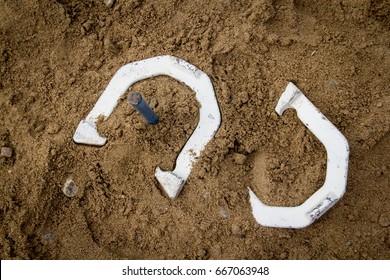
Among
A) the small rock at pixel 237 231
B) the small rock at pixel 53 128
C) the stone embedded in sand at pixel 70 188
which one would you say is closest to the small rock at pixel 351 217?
the small rock at pixel 237 231

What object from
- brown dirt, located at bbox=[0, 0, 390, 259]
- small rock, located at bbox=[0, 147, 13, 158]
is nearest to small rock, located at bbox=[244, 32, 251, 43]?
brown dirt, located at bbox=[0, 0, 390, 259]

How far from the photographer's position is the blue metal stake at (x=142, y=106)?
5.55 ft

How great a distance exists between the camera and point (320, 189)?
1941 millimetres

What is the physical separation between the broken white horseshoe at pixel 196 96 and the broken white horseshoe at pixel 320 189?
0.38m

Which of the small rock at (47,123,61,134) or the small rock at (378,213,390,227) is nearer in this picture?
the small rock at (378,213,390,227)

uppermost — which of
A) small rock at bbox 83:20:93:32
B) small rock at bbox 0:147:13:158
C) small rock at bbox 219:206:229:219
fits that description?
small rock at bbox 83:20:93:32

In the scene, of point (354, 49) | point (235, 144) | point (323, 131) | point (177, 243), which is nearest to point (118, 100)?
point (235, 144)

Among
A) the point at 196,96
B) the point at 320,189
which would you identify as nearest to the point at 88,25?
the point at 196,96

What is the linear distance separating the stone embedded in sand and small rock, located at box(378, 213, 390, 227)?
63.7 inches

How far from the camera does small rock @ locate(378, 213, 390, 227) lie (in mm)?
1934

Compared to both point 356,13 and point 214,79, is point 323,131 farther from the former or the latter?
point 356,13

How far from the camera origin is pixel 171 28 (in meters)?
2.29

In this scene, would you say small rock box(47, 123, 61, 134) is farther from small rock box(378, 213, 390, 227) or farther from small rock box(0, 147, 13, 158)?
small rock box(378, 213, 390, 227)

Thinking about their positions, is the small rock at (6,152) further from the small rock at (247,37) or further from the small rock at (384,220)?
the small rock at (384,220)
